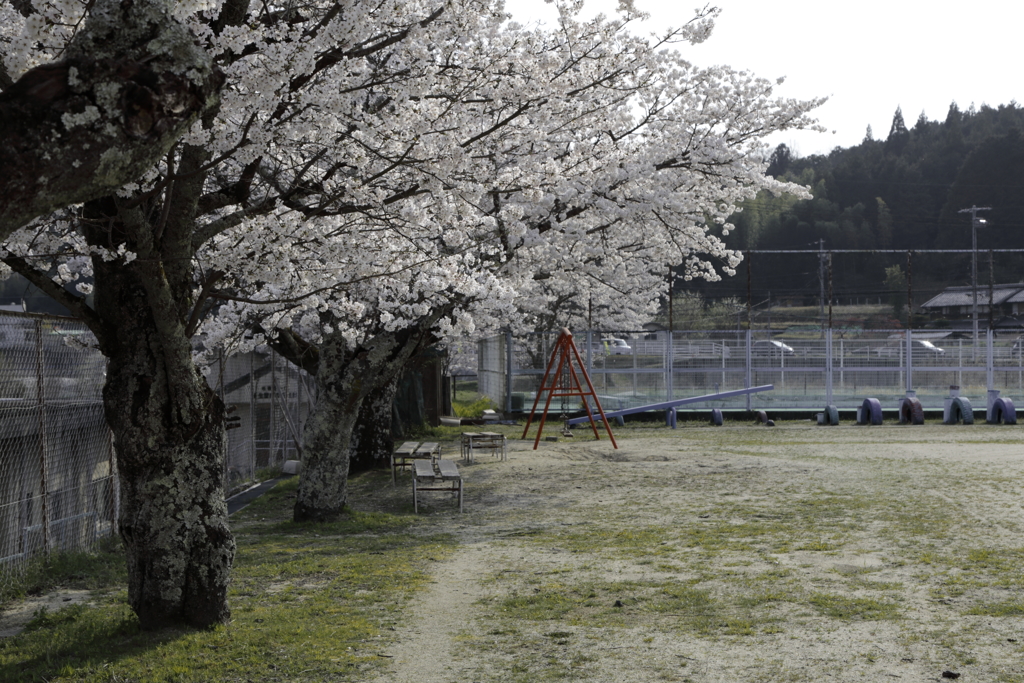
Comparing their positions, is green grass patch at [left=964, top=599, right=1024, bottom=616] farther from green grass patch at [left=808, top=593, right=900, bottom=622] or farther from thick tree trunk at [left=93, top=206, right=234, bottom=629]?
thick tree trunk at [left=93, top=206, right=234, bottom=629]

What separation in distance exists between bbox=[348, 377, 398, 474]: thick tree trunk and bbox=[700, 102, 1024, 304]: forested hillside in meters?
47.3

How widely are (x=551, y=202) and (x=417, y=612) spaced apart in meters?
6.26

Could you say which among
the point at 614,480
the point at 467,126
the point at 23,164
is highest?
Result: the point at 467,126

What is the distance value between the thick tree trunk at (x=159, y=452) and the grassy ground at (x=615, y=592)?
277 mm

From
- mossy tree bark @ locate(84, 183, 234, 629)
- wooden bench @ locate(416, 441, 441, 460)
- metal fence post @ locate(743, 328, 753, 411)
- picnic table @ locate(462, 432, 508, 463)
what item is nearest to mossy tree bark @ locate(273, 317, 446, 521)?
wooden bench @ locate(416, 441, 441, 460)

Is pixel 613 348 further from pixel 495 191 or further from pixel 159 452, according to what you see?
pixel 159 452

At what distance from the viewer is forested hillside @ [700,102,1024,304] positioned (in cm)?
6481

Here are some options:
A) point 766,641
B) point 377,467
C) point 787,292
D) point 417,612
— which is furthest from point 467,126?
point 787,292

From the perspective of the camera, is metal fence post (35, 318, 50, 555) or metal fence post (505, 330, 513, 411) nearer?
metal fence post (35, 318, 50, 555)

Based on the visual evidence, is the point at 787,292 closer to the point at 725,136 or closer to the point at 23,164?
the point at 725,136

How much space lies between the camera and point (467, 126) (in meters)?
7.15

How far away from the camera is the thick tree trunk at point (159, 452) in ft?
17.2

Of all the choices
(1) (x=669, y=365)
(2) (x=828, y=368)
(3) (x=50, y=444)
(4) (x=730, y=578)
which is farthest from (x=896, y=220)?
(3) (x=50, y=444)

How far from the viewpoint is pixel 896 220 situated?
6969 cm
